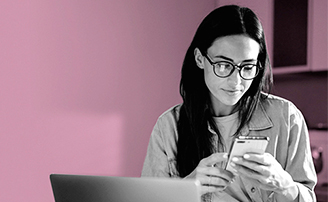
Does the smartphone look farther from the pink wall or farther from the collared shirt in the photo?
the pink wall

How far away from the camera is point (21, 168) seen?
204 cm

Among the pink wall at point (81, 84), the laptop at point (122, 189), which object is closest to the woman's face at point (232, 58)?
the laptop at point (122, 189)

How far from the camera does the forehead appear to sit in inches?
43.5

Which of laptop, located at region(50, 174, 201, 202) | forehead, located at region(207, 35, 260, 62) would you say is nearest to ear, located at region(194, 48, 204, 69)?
forehead, located at region(207, 35, 260, 62)

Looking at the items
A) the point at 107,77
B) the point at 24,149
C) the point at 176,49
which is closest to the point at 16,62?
the point at 24,149

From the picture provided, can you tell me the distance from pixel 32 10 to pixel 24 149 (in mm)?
809

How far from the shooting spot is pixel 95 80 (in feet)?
8.11

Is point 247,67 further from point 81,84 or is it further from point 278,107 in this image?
point 81,84

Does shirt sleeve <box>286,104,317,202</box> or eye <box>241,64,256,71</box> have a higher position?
eye <box>241,64,256,71</box>

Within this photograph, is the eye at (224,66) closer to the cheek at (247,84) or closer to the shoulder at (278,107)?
the cheek at (247,84)

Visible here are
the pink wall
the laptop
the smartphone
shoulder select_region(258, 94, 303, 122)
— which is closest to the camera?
the laptop

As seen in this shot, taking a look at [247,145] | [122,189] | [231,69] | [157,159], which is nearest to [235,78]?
[231,69]

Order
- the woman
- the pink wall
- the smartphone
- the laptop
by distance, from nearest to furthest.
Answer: the laptop, the smartphone, the woman, the pink wall

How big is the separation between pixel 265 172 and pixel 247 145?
99mm
